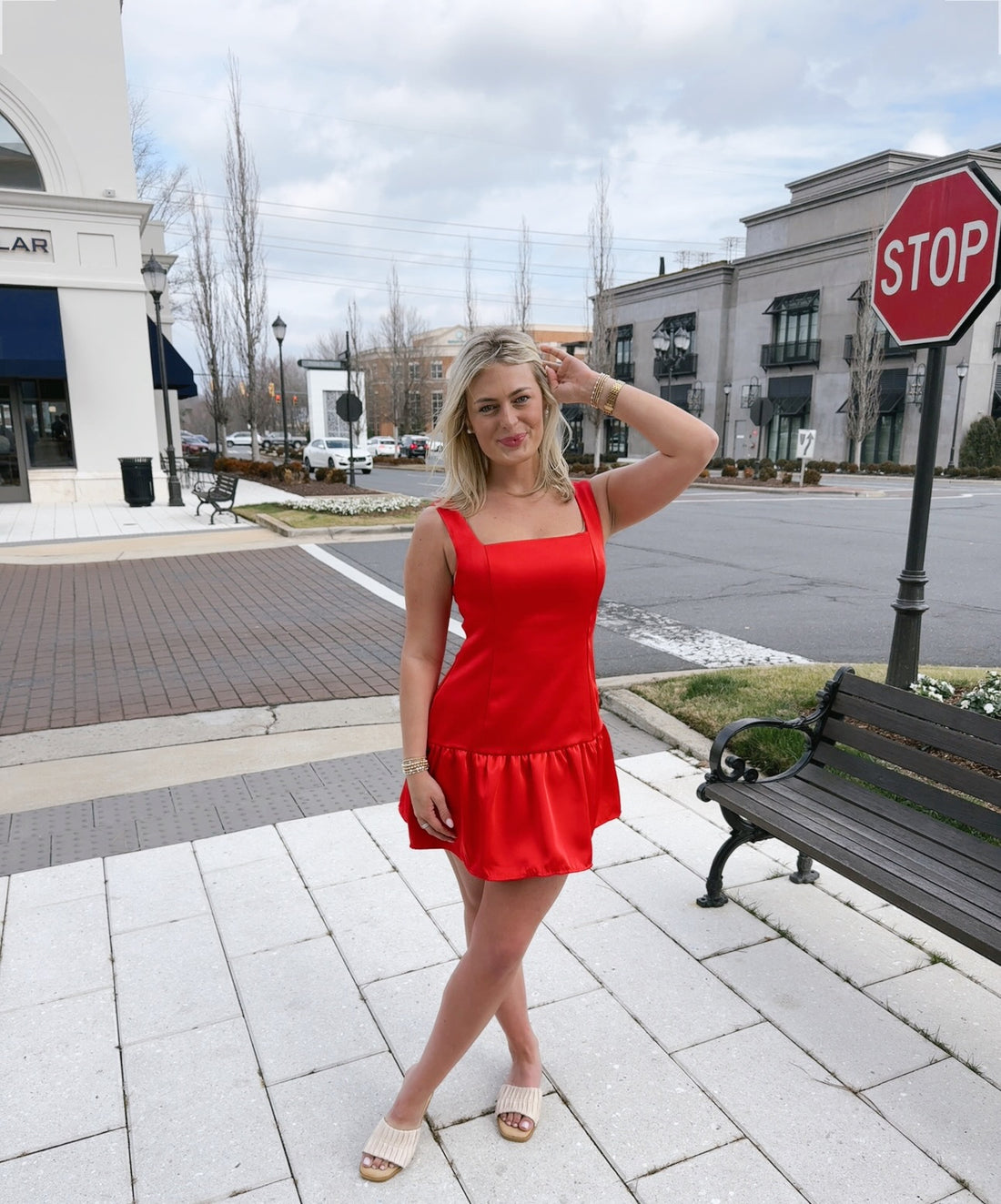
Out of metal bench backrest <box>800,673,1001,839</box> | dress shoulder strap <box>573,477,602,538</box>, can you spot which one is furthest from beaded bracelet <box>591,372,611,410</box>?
metal bench backrest <box>800,673,1001,839</box>

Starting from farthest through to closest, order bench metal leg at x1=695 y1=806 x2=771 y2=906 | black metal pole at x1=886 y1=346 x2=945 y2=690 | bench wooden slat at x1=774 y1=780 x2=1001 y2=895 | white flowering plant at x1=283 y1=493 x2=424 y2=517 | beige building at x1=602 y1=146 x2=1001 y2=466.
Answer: beige building at x1=602 y1=146 x2=1001 y2=466 → white flowering plant at x1=283 y1=493 x2=424 y2=517 → black metal pole at x1=886 y1=346 x2=945 y2=690 → bench metal leg at x1=695 y1=806 x2=771 y2=906 → bench wooden slat at x1=774 y1=780 x2=1001 y2=895

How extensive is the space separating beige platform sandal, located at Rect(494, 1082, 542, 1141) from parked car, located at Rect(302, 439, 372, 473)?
31302 mm

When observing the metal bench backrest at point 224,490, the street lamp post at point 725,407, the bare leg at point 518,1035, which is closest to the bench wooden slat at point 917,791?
the bare leg at point 518,1035

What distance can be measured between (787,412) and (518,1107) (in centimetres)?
4605

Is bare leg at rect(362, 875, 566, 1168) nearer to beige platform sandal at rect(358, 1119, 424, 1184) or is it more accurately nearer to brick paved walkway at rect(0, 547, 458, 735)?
beige platform sandal at rect(358, 1119, 424, 1184)

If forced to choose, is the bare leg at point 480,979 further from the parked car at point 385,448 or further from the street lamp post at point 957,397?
the parked car at point 385,448

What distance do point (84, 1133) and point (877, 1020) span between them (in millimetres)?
2318

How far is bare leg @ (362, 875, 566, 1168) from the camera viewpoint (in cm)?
206

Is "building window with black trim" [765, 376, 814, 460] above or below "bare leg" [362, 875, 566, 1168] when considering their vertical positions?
above

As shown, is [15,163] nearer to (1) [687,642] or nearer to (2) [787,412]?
(1) [687,642]

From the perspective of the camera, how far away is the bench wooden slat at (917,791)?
290cm

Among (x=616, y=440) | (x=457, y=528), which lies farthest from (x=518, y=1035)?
(x=616, y=440)

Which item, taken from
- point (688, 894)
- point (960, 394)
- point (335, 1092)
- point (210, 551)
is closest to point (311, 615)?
point (210, 551)

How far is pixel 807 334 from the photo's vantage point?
1699 inches
